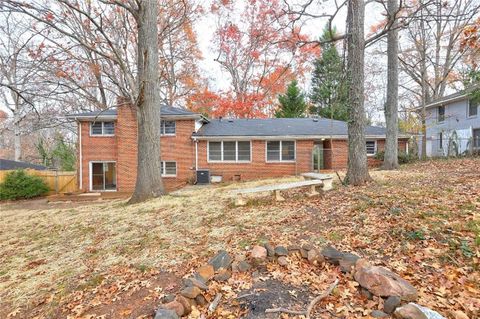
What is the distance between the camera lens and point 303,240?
394cm

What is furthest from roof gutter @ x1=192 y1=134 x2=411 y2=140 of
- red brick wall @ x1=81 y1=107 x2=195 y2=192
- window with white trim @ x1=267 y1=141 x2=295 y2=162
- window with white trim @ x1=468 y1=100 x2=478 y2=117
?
window with white trim @ x1=468 y1=100 x2=478 y2=117

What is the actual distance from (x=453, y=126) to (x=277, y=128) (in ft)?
47.1

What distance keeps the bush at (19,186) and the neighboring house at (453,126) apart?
2530cm

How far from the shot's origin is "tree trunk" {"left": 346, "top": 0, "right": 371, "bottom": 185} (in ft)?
22.2

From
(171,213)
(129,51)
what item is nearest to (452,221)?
(171,213)

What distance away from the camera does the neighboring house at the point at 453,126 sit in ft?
58.9

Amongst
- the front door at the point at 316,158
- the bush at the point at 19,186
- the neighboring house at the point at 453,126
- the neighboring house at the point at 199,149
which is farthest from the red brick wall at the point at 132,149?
the neighboring house at the point at 453,126

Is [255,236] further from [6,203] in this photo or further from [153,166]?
[6,203]

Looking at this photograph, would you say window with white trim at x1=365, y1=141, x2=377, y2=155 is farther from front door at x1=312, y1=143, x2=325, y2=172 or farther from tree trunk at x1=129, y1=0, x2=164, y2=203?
tree trunk at x1=129, y1=0, x2=164, y2=203

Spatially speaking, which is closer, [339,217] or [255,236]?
[255,236]

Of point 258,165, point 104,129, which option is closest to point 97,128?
point 104,129

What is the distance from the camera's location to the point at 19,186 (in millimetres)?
14789

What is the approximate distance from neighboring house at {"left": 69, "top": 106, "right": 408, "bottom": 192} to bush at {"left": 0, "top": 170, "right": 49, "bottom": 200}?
2.27 meters

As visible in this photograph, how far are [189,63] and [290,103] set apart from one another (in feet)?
31.9
